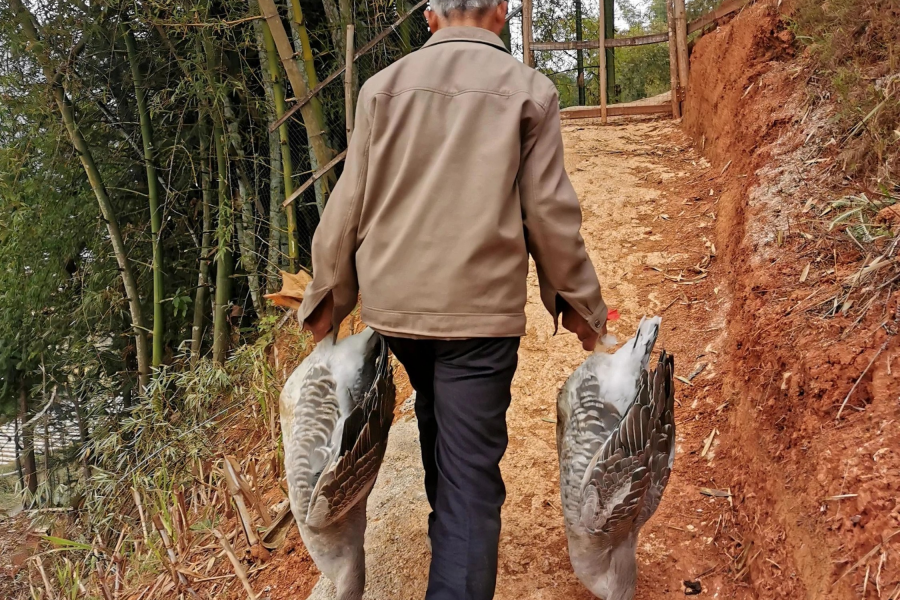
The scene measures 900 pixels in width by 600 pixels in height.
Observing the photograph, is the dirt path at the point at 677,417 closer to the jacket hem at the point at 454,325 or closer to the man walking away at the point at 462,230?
the man walking away at the point at 462,230

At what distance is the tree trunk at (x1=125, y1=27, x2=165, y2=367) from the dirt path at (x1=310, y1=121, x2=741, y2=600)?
256 cm

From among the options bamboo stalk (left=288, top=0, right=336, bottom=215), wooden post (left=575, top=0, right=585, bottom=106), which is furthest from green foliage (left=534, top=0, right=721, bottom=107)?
bamboo stalk (left=288, top=0, right=336, bottom=215)

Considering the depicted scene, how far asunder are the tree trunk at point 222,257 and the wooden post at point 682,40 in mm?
3956

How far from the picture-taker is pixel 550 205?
1373 millimetres

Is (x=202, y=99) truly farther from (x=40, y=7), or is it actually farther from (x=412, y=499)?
(x=412, y=499)

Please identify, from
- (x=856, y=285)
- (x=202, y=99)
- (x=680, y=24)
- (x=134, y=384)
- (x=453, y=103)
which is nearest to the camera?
(x=453, y=103)

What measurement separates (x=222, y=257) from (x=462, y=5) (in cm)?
353

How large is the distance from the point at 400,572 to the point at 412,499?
39 centimetres

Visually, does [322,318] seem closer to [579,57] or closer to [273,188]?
[273,188]

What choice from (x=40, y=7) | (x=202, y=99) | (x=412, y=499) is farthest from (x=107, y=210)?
(x=412, y=499)

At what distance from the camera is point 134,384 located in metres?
5.27

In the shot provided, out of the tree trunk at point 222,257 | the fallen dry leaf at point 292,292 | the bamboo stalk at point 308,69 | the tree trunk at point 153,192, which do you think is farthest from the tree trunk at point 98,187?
the fallen dry leaf at point 292,292

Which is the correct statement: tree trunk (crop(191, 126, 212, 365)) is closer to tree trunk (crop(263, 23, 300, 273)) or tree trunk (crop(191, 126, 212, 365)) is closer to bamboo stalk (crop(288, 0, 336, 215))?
tree trunk (crop(263, 23, 300, 273))

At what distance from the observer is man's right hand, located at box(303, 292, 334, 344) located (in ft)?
5.13
